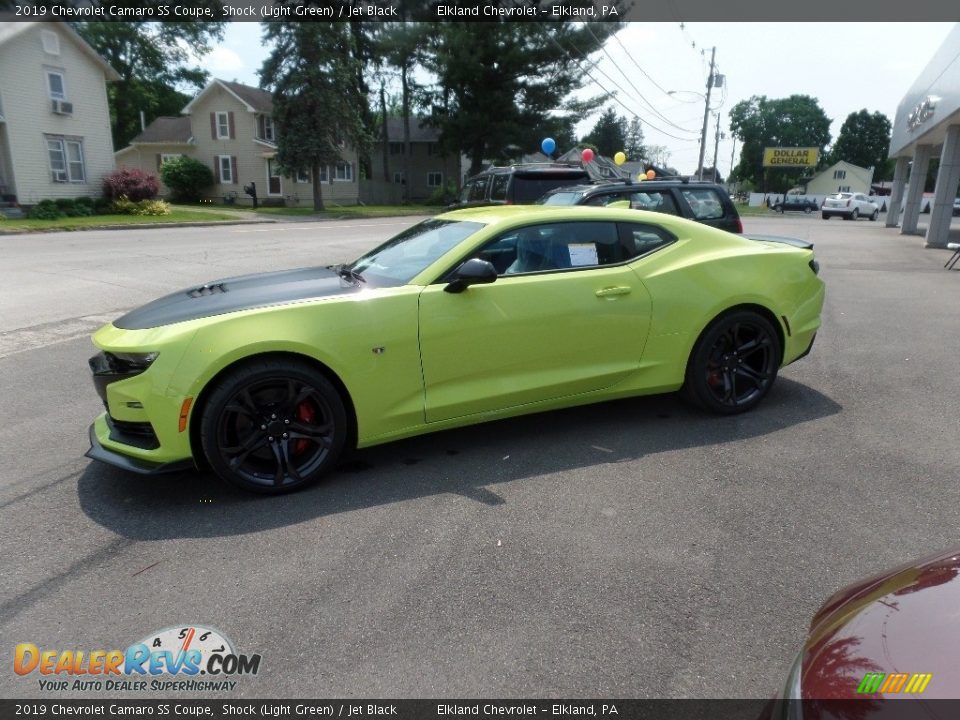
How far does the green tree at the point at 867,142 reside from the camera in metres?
103

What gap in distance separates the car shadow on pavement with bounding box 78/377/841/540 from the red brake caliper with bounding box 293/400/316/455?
0.24m

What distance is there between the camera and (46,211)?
25109mm

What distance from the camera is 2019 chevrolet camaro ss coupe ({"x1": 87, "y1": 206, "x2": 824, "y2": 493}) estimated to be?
11.3ft

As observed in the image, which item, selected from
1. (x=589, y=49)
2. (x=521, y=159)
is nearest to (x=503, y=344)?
(x=589, y=49)

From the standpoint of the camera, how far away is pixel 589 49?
42.5 meters

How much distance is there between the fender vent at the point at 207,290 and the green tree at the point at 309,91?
33.3m

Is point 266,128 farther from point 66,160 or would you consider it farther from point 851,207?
point 851,207

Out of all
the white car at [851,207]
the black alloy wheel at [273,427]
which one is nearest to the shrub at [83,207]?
the black alloy wheel at [273,427]

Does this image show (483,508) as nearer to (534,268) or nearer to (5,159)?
(534,268)

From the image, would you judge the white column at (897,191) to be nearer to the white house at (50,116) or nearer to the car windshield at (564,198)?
the car windshield at (564,198)

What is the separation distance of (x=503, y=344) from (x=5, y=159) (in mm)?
29766

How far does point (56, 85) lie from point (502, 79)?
89.4 ft

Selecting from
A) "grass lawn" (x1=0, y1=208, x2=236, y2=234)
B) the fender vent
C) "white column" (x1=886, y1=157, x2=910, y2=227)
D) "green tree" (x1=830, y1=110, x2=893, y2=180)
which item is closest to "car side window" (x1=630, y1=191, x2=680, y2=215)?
the fender vent

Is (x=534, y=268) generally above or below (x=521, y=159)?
below
